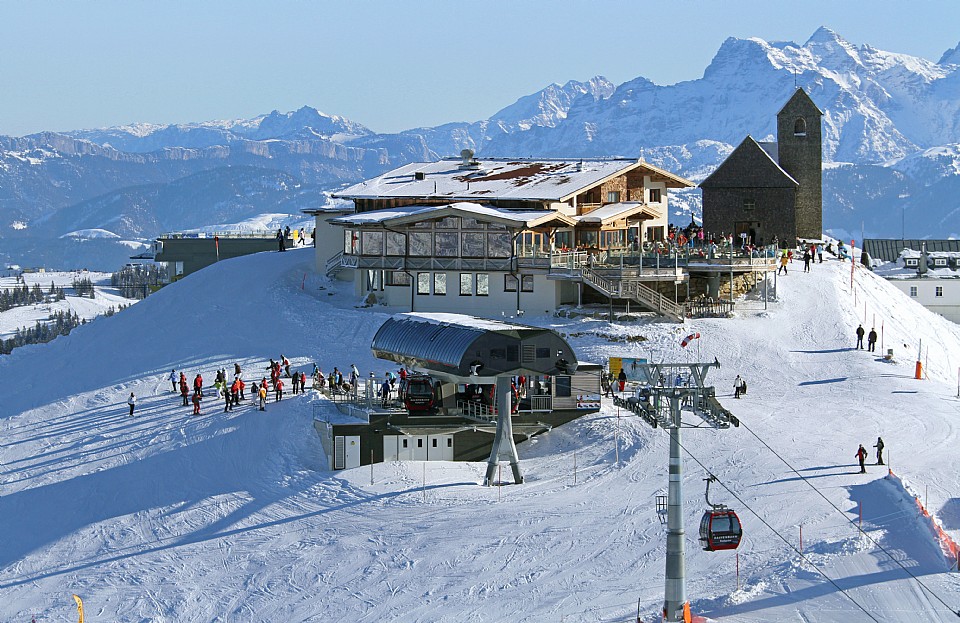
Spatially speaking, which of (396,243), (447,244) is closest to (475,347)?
(447,244)

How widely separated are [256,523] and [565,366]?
1261 centimetres

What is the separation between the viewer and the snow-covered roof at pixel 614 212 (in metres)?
78.0

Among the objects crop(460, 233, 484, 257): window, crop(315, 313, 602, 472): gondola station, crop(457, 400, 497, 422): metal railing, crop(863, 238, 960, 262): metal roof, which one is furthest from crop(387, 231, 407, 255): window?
crop(863, 238, 960, 262): metal roof

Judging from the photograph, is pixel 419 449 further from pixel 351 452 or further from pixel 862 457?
pixel 862 457

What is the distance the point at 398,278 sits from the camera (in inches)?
3029

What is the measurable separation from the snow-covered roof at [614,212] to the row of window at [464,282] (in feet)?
17.3

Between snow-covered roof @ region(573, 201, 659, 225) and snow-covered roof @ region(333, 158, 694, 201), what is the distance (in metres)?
1.36

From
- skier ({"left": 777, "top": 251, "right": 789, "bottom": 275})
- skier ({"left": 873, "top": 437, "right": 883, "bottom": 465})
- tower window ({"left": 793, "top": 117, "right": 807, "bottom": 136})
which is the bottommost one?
skier ({"left": 873, "top": 437, "right": 883, "bottom": 465})

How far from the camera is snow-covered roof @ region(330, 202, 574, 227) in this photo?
74188 mm

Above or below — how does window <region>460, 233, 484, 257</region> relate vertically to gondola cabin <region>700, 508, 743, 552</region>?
above

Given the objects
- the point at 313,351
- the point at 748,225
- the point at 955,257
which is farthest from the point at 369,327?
the point at 955,257

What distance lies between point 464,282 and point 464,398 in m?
18.9

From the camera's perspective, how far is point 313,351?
69562 mm

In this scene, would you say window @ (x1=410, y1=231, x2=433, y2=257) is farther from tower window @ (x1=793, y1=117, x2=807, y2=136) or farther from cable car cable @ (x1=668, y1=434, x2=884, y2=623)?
tower window @ (x1=793, y1=117, x2=807, y2=136)
